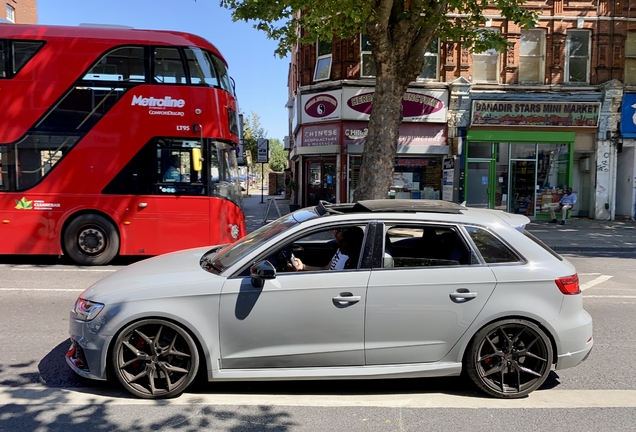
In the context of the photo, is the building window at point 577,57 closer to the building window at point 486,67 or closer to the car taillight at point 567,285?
the building window at point 486,67

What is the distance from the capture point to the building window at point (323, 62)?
1856 centimetres

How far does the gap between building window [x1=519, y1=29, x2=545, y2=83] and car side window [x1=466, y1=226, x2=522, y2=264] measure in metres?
17.3

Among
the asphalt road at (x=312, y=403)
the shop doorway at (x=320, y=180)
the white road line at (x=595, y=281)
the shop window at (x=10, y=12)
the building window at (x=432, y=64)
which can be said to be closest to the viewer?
the asphalt road at (x=312, y=403)

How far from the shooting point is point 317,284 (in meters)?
3.74

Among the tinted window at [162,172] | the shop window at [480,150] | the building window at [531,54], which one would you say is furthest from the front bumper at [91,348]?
the building window at [531,54]

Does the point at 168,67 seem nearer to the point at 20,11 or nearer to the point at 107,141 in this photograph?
the point at 107,141

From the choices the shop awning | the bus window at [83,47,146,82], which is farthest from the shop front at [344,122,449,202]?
the bus window at [83,47,146,82]

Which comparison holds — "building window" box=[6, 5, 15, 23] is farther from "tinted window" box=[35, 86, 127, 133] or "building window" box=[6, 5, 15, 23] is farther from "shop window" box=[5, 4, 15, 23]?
→ "tinted window" box=[35, 86, 127, 133]

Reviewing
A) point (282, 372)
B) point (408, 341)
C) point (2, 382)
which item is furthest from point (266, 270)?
point (2, 382)

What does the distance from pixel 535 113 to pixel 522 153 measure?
64.8 inches

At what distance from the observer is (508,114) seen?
61.0 feet

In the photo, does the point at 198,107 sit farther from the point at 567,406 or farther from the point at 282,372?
the point at 567,406

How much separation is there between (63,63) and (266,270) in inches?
305

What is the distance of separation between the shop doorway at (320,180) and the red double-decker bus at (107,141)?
31.4 feet
